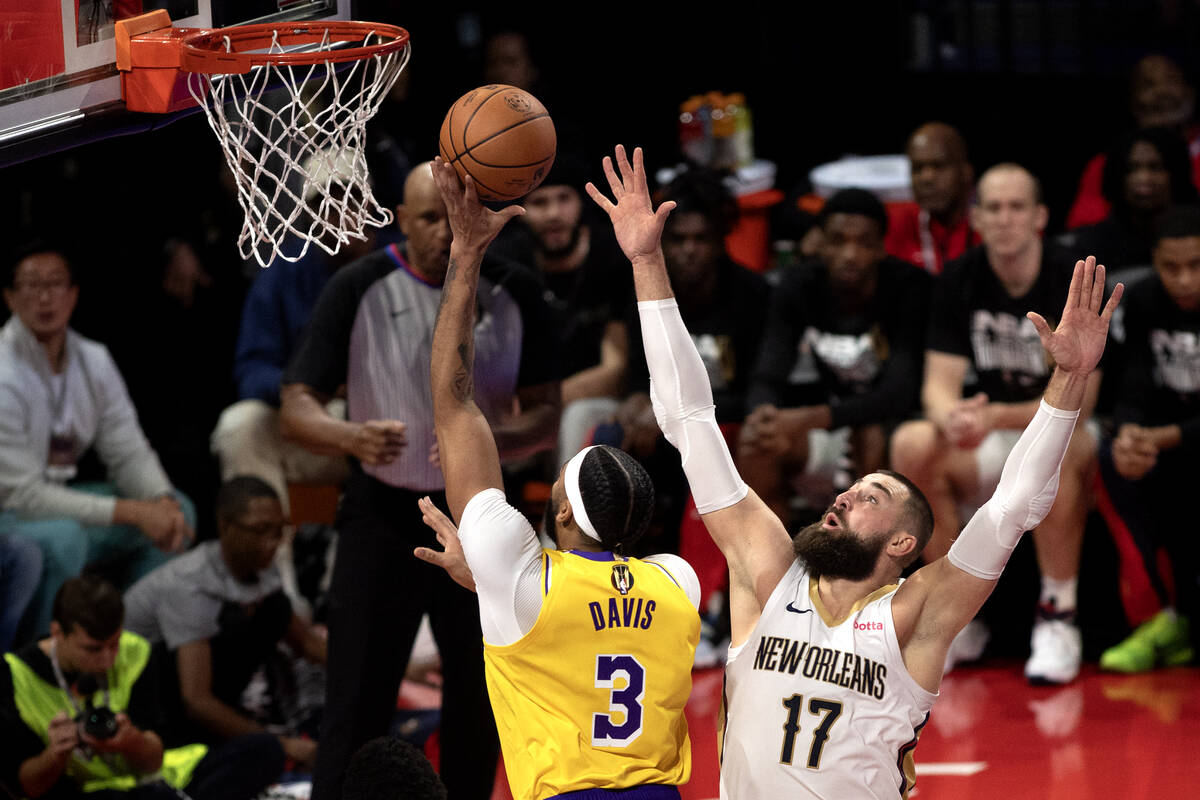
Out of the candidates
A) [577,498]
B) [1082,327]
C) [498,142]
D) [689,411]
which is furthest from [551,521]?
[1082,327]

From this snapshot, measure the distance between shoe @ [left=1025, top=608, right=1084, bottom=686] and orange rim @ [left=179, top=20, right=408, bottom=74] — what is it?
397 cm

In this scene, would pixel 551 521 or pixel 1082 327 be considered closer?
pixel 1082 327

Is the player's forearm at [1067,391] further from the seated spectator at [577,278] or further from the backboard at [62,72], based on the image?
the seated spectator at [577,278]

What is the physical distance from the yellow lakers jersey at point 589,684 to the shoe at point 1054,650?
3600 mm

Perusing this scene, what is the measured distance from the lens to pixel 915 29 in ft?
34.0

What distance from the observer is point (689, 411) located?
151 inches

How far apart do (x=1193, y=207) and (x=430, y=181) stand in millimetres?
3764

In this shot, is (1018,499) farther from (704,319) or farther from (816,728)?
(704,319)

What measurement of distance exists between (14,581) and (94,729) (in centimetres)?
107

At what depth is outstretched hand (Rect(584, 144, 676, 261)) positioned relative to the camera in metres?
3.75

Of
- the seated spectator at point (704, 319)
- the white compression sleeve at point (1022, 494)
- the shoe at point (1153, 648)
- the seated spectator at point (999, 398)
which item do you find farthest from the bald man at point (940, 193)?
the white compression sleeve at point (1022, 494)

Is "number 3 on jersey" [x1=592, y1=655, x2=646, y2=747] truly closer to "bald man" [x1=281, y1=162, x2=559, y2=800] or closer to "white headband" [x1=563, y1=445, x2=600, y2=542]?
"white headband" [x1=563, y1=445, x2=600, y2=542]

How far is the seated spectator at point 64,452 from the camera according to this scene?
21.1 feet

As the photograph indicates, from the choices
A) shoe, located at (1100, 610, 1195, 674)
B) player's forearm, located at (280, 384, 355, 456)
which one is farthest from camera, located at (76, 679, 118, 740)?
shoe, located at (1100, 610, 1195, 674)
